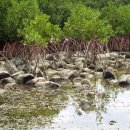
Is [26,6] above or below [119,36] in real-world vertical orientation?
above

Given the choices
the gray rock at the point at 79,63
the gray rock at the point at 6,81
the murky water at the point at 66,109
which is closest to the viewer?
the murky water at the point at 66,109

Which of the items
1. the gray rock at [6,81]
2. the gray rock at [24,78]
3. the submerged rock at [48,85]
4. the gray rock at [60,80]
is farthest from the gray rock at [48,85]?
the gray rock at [6,81]

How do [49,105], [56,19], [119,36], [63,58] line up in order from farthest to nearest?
1. [119,36]
2. [56,19]
3. [63,58]
4. [49,105]

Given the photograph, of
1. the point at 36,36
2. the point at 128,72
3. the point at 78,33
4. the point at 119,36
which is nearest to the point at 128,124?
the point at 36,36

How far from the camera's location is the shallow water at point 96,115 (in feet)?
78.1

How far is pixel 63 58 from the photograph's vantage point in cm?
5197

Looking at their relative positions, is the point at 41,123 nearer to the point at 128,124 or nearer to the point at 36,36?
the point at 128,124

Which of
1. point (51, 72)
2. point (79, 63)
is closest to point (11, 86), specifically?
point (51, 72)

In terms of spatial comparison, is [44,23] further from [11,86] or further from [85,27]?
[11,86]

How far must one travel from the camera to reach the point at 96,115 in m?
26.2

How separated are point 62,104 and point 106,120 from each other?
4777 mm

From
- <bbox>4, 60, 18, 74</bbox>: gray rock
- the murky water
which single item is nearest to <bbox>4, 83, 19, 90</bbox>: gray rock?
the murky water

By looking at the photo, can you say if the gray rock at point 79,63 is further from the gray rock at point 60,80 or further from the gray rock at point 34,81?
the gray rock at point 34,81

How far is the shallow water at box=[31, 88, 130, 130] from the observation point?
23797mm
